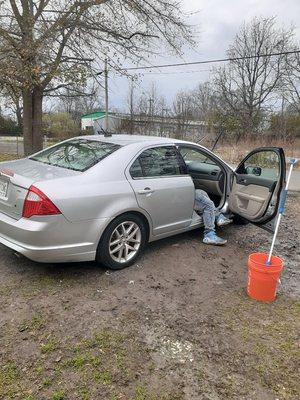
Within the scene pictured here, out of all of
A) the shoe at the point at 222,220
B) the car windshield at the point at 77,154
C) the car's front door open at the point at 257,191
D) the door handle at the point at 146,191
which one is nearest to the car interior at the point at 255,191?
the car's front door open at the point at 257,191

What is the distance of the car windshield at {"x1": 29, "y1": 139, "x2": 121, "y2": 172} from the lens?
412 centimetres

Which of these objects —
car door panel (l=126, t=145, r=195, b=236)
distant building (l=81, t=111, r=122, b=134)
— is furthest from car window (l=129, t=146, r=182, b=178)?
distant building (l=81, t=111, r=122, b=134)

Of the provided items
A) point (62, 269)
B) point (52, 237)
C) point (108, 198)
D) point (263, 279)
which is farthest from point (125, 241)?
point (263, 279)

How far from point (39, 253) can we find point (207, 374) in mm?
1886

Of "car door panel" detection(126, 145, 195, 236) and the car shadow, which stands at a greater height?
"car door panel" detection(126, 145, 195, 236)

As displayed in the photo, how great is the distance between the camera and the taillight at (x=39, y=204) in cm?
345

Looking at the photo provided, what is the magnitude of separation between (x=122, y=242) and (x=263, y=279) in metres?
1.53

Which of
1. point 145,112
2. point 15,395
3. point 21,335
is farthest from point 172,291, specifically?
point 145,112

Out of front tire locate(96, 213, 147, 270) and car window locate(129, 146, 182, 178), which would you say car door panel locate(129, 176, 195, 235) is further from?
front tire locate(96, 213, 147, 270)

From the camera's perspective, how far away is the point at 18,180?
12.2 ft

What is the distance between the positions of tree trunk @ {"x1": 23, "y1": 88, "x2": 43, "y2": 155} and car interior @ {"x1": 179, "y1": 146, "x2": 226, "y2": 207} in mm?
10522

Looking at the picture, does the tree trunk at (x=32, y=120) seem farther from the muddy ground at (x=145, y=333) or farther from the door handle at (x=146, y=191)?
the door handle at (x=146, y=191)

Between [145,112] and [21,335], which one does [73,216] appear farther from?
[145,112]

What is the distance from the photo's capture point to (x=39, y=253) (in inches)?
140
